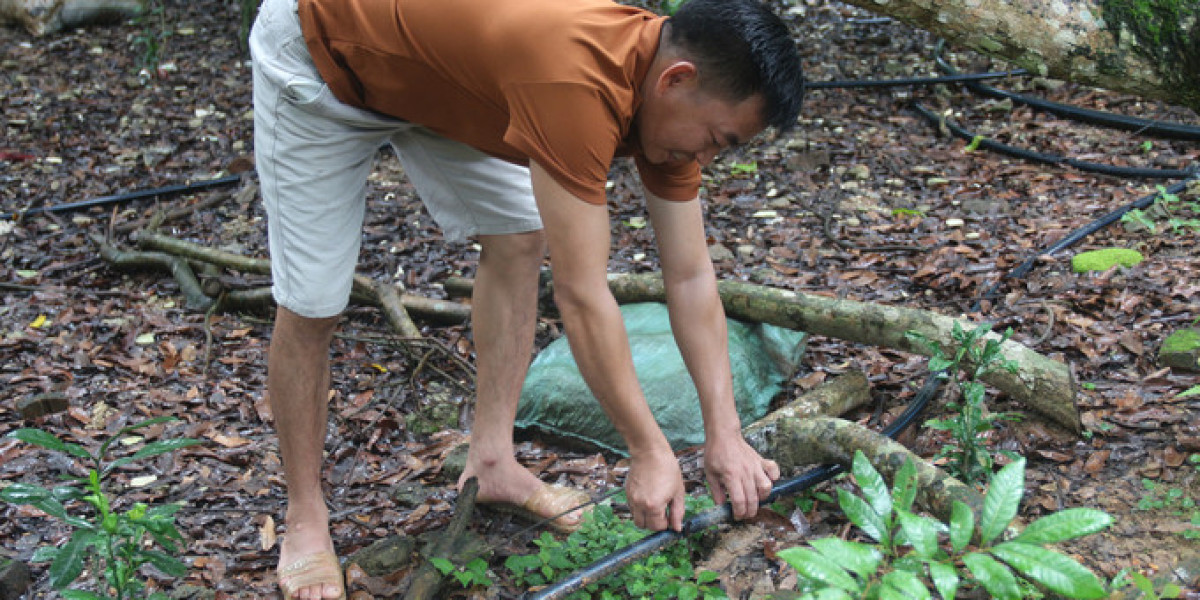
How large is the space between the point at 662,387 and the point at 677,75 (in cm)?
147

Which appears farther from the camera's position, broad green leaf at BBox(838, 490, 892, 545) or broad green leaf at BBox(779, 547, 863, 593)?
broad green leaf at BBox(838, 490, 892, 545)

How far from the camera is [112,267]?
4938 mm

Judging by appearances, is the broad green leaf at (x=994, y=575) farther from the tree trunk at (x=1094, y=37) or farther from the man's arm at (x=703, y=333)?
the tree trunk at (x=1094, y=37)

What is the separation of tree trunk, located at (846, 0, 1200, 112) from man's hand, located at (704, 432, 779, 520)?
1391 mm

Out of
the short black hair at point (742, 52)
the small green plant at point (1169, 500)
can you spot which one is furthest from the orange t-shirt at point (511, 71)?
the small green plant at point (1169, 500)

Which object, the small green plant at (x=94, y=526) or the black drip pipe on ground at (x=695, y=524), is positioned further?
the black drip pipe on ground at (x=695, y=524)

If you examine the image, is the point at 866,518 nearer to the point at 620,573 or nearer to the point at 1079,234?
the point at 620,573

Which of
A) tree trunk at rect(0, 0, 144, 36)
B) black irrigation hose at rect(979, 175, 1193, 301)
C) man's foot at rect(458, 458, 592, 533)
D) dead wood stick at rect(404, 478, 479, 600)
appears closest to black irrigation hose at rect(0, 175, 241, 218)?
tree trunk at rect(0, 0, 144, 36)

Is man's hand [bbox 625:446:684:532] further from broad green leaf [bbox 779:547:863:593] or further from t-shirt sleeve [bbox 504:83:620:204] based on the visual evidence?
broad green leaf [bbox 779:547:863:593]

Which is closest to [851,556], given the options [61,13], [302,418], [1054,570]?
[1054,570]

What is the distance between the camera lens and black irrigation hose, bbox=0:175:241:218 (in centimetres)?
567

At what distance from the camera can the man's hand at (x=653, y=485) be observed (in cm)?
223

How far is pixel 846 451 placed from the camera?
260 centimetres

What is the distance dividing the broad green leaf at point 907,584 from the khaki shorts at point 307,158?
168 centimetres
